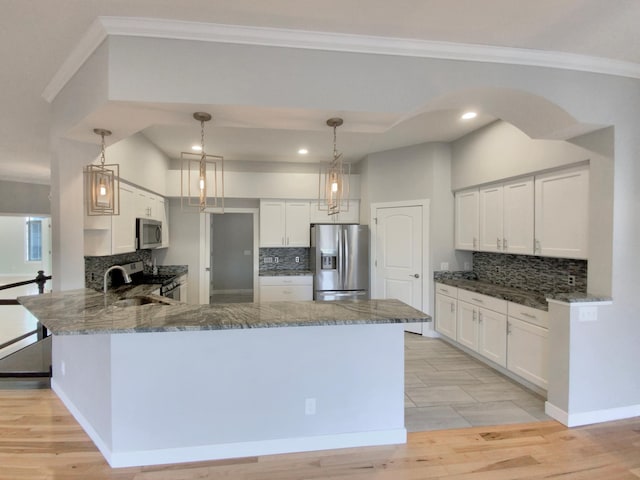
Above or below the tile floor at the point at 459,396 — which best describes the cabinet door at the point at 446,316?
above

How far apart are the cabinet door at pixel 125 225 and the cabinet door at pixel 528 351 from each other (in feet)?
13.3

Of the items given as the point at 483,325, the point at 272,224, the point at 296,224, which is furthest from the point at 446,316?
the point at 272,224

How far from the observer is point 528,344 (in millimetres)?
2959

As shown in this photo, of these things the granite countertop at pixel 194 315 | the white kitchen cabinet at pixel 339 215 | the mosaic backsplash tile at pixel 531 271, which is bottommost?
the granite countertop at pixel 194 315

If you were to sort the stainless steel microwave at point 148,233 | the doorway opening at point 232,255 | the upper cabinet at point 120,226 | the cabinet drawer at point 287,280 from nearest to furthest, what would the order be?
the upper cabinet at point 120,226 → the stainless steel microwave at point 148,233 → the cabinet drawer at point 287,280 → the doorway opening at point 232,255

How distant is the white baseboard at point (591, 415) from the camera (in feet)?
8.04

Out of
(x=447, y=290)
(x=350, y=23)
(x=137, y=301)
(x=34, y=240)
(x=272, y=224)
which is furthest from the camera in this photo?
(x=34, y=240)

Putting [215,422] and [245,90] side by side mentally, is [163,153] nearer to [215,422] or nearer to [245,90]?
[245,90]

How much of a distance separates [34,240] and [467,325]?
45.1 feet

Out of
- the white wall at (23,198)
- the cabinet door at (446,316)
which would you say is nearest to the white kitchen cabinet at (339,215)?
the cabinet door at (446,316)

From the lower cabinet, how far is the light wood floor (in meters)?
0.61

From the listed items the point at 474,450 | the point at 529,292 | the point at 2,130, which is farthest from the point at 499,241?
the point at 2,130

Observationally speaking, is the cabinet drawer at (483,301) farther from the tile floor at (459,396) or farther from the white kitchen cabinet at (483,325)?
the tile floor at (459,396)

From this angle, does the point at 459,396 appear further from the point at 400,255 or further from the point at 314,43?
the point at 314,43
